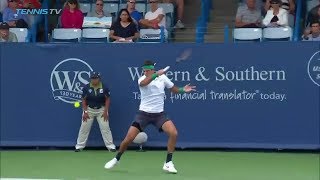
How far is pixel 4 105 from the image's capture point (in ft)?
45.5

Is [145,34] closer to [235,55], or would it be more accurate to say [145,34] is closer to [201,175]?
[235,55]

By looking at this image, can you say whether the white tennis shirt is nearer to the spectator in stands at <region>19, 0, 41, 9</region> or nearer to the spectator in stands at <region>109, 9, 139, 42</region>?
the spectator in stands at <region>109, 9, 139, 42</region>

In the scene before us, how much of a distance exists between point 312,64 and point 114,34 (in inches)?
165

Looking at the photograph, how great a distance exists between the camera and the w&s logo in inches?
540

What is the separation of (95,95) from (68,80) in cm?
82

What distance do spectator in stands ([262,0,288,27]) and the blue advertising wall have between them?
1403 mm

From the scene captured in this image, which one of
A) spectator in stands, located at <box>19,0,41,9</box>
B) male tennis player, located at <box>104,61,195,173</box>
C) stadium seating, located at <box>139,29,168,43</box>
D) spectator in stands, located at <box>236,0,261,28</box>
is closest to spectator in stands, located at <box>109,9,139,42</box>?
stadium seating, located at <box>139,29,168,43</box>

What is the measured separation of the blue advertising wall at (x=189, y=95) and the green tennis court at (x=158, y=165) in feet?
1.33

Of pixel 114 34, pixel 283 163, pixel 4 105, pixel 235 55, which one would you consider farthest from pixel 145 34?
pixel 283 163

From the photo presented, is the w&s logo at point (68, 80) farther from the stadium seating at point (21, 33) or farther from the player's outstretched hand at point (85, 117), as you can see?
the stadium seating at point (21, 33)

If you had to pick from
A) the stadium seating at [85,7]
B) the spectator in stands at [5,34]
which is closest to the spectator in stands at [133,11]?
the stadium seating at [85,7]

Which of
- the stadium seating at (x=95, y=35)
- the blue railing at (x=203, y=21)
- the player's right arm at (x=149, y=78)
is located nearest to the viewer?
the player's right arm at (x=149, y=78)

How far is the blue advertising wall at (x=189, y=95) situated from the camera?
13031 millimetres

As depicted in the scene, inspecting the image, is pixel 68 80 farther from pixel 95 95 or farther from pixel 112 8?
pixel 112 8
